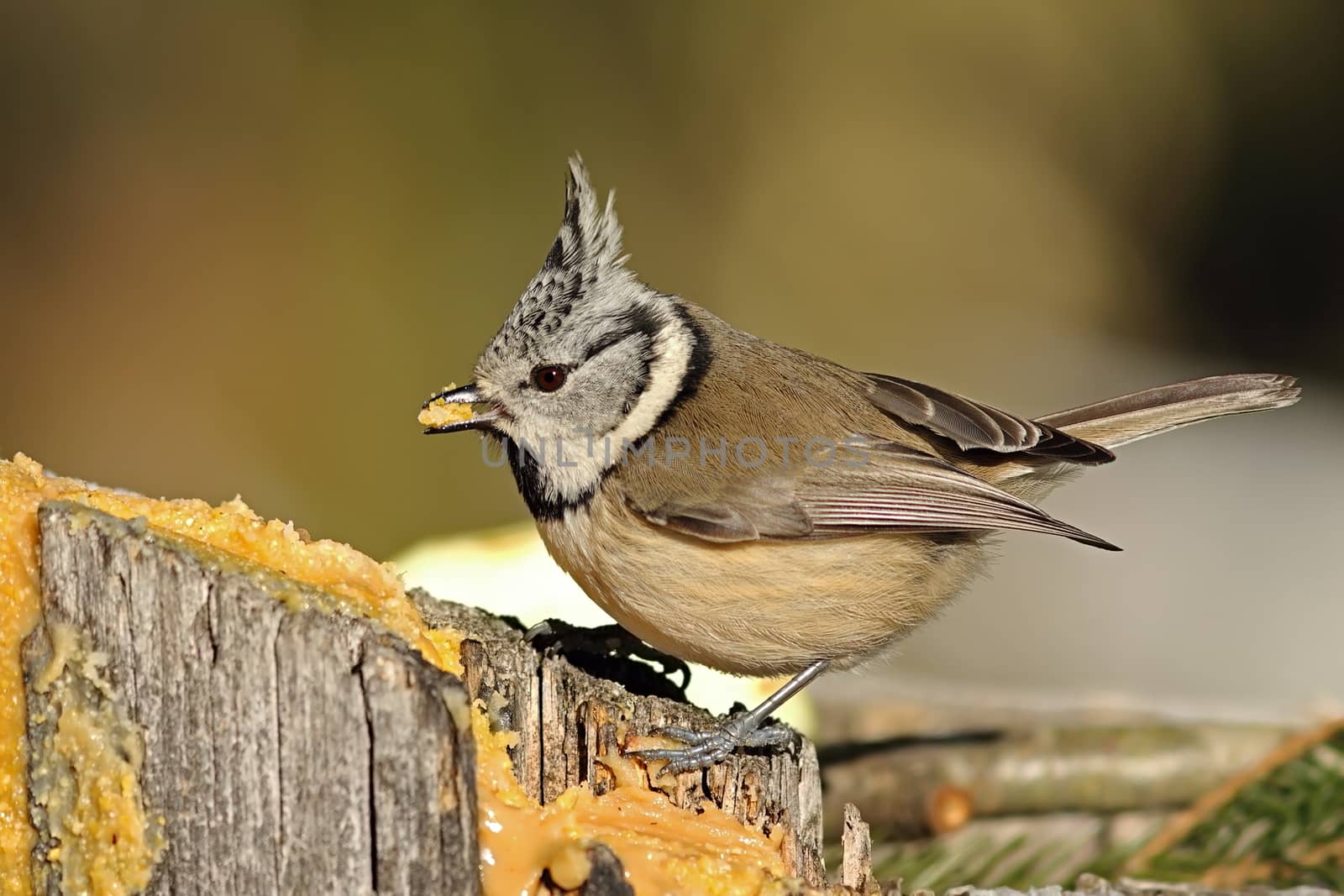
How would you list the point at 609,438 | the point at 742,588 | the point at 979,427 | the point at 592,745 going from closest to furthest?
the point at 592,745, the point at 742,588, the point at 609,438, the point at 979,427

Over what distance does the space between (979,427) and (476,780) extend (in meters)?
1.78

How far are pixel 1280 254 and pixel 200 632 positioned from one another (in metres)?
7.29

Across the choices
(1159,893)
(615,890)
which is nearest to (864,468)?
(1159,893)

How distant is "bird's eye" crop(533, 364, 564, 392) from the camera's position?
10.5 feet

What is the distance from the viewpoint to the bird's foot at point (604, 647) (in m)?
2.92

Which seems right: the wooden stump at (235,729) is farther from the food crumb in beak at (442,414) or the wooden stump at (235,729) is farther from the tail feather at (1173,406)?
the tail feather at (1173,406)

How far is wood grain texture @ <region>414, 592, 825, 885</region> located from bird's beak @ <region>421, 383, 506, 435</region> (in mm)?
812

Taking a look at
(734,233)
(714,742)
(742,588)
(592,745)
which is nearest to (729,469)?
(742,588)

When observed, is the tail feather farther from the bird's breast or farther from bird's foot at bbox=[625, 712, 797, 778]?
bird's foot at bbox=[625, 712, 797, 778]

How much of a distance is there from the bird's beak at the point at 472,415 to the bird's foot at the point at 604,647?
510 mm

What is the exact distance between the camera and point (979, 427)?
10.8ft

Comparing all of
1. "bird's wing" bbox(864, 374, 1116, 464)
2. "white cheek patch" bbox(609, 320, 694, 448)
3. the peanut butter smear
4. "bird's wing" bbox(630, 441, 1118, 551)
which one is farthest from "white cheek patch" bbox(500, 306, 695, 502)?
the peanut butter smear

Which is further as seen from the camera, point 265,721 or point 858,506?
point 858,506

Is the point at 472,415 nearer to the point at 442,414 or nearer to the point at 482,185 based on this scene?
the point at 442,414
